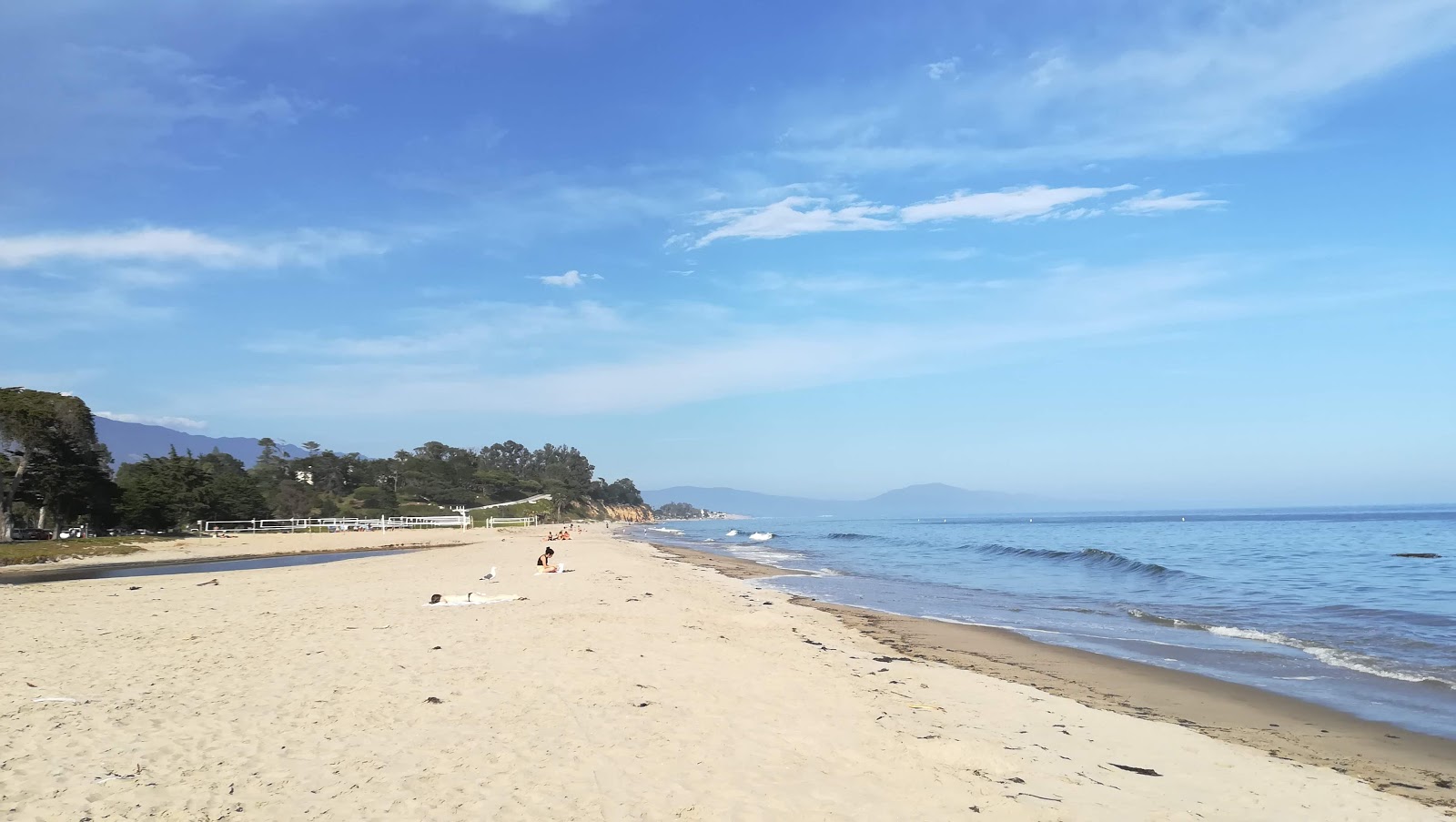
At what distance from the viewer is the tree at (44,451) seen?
120ft

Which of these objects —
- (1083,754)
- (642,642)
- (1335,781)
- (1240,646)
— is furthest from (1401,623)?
(642,642)

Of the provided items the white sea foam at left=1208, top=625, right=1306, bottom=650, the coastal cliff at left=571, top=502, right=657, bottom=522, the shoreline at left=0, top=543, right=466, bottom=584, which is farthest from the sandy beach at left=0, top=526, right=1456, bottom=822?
the coastal cliff at left=571, top=502, right=657, bottom=522

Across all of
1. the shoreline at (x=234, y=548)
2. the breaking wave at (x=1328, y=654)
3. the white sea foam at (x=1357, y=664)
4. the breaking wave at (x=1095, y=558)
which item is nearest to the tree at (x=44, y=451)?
the shoreline at (x=234, y=548)

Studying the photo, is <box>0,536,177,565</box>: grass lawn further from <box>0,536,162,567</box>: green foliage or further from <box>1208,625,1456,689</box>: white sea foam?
<box>1208,625,1456,689</box>: white sea foam

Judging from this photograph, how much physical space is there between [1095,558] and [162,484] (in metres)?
51.6

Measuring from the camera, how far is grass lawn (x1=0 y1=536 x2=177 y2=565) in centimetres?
2938

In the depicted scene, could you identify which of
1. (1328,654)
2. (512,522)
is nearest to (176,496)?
(512,522)

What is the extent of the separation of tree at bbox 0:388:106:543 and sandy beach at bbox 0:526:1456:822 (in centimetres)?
3175

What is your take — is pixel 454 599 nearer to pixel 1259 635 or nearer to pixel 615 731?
pixel 615 731

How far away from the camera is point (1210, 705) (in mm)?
9805

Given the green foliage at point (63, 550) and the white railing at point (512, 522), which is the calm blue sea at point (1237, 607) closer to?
the green foliage at point (63, 550)

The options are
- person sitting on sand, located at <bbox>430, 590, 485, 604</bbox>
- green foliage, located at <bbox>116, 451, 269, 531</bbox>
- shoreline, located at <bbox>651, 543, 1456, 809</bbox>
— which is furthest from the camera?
green foliage, located at <bbox>116, 451, 269, 531</bbox>

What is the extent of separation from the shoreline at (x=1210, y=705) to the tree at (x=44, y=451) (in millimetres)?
41083

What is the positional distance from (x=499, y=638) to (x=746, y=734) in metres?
5.36
